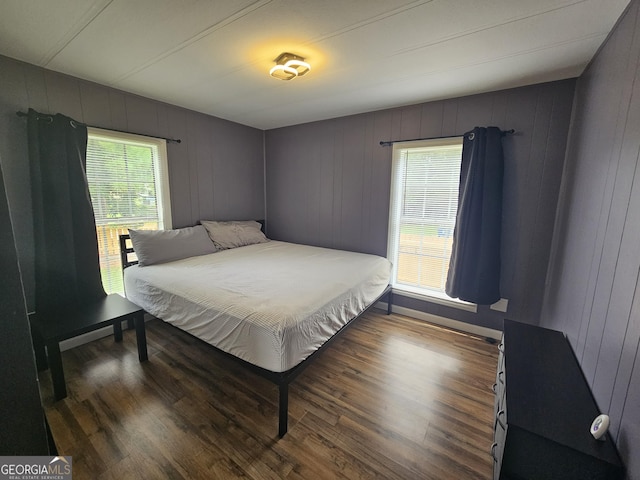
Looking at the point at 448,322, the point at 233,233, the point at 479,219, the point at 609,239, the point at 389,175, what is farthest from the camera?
the point at 233,233

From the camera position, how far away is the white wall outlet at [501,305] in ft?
8.16

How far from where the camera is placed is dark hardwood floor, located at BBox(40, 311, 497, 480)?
1.34 m

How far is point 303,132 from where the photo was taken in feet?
11.8

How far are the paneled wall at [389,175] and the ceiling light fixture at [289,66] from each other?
4.54 feet

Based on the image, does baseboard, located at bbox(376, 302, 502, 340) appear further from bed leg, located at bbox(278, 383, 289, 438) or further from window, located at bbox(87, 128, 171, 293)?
window, located at bbox(87, 128, 171, 293)

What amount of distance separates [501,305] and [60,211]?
3.97 metres

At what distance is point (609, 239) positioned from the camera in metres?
1.22

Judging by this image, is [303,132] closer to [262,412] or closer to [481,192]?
[481,192]

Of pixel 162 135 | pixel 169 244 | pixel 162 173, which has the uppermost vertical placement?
pixel 162 135

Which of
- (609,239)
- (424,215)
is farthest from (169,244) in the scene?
(609,239)

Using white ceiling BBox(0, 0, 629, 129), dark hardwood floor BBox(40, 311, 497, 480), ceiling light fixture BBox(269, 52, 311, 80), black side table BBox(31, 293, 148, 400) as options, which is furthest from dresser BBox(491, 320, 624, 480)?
black side table BBox(31, 293, 148, 400)

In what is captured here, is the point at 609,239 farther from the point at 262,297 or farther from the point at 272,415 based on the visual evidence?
the point at 272,415

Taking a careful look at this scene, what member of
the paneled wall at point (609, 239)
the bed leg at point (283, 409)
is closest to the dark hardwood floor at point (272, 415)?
the bed leg at point (283, 409)

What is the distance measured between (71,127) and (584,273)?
149 inches
